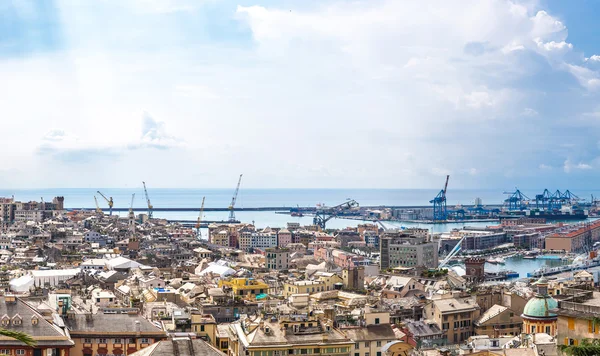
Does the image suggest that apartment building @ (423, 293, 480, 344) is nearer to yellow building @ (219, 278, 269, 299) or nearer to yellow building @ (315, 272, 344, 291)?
yellow building @ (315, 272, 344, 291)

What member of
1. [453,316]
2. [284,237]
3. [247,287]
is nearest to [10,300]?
[453,316]

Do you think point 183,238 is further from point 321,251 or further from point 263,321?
point 263,321

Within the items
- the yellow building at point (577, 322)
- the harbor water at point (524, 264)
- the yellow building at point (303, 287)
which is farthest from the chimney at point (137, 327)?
the harbor water at point (524, 264)

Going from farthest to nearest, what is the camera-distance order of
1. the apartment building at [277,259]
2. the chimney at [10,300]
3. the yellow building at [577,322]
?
the apartment building at [277,259], the chimney at [10,300], the yellow building at [577,322]

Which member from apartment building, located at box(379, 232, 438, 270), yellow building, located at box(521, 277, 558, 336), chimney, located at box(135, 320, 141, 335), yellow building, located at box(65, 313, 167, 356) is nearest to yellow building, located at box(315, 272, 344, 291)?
yellow building, located at box(521, 277, 558, 336)

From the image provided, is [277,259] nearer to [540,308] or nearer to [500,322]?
[500,322]

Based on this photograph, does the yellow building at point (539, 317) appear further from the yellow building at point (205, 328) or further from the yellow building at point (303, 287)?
the yellow building at point (303, 287)
